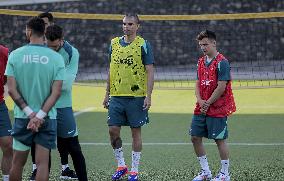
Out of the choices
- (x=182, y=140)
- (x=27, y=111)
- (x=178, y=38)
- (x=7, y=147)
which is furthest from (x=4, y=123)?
(x=178, y=38)

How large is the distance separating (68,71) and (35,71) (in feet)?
5.04

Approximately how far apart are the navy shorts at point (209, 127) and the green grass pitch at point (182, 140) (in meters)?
0.65

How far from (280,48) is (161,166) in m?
18.4

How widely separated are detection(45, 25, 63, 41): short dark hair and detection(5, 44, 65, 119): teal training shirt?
0.98 meters

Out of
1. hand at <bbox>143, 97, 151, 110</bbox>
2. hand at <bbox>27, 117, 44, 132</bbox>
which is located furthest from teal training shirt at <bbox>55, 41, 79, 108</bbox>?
hand at <bbox>27, 117, 44, 132</bbox>

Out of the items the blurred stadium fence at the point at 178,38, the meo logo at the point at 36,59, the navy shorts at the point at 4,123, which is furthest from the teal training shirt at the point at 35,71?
the blurred stadium fence at the point at 178,38

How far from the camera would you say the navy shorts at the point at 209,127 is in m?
9.85

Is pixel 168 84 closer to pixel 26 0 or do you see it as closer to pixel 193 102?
pixel 193 102

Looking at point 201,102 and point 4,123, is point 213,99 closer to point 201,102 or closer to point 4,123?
point 201,102

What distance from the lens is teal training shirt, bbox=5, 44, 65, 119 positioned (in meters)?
8.04

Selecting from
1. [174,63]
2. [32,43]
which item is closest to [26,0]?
[174,63]

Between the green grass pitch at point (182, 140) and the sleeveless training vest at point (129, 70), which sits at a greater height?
the sleeveless training vest at point (129, 70)

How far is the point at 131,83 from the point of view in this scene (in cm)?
1021

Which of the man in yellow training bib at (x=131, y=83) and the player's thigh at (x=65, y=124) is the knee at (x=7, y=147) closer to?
the player's thigh at (x=65, y=124)
